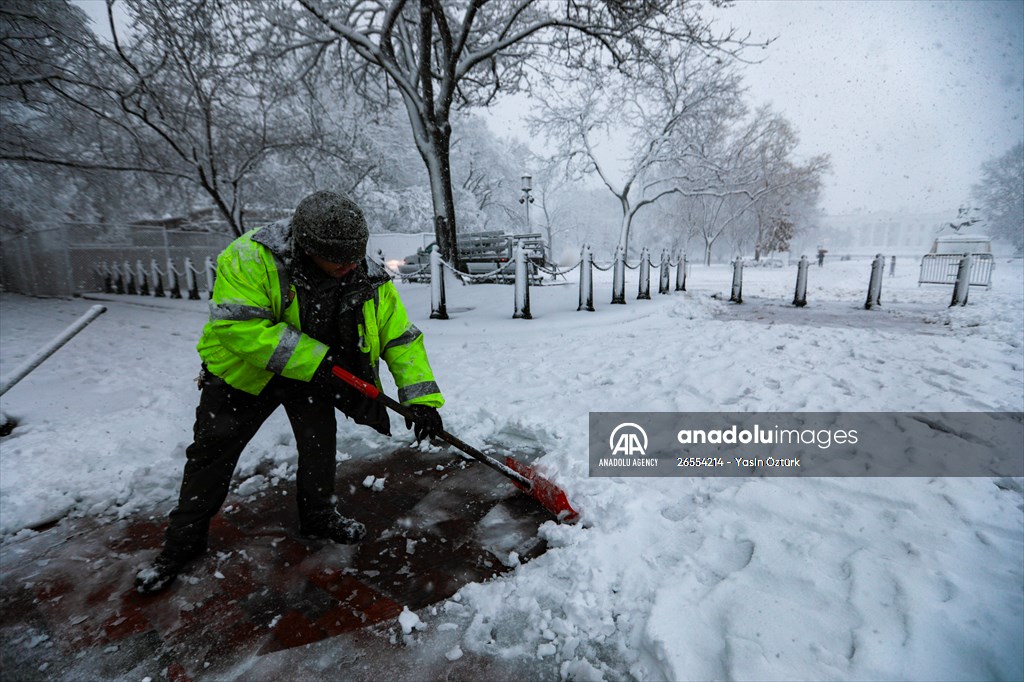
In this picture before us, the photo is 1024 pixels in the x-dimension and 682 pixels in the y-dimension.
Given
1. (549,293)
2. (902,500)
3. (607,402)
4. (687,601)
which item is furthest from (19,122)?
(902,500)

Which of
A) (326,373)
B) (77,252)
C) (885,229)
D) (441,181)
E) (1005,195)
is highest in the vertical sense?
(1005,195)

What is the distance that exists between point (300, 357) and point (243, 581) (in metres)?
1.17

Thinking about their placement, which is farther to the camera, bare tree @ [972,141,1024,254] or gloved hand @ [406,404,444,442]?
bare tree @ [972,141,1024,254]

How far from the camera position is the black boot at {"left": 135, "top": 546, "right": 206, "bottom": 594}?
211cm

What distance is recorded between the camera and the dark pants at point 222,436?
7.13ft

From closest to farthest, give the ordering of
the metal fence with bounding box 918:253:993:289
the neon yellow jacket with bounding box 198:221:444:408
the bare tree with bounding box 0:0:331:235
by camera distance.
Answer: the neon yellow jacket with bounding box 198:221:444:408 < the bare tree with bounding box 0:0:331:235 < the metal fence with bounding box 918:253:993:289

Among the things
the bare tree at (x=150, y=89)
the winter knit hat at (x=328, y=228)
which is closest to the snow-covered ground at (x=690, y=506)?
the winter knit hat at (x=328, y=228)

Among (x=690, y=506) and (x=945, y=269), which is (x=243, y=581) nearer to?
(x=690, y=506)

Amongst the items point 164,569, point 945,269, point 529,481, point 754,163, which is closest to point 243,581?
point 164,569

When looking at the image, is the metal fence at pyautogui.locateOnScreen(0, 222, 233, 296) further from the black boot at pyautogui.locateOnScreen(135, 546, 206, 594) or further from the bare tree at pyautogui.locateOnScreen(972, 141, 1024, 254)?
the bare tree at pyautogui.locateOnScreen(972, 141, 1024, 254)

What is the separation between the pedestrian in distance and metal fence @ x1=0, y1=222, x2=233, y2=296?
1748cm

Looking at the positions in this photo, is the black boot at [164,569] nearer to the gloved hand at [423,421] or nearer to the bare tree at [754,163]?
the gloved hand at [423,421]

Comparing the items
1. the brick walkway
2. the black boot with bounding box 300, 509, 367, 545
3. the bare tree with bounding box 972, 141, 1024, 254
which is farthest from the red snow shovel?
the bare tree with bounding box 972, 141, 1024, 254

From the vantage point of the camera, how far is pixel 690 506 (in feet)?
8.75
